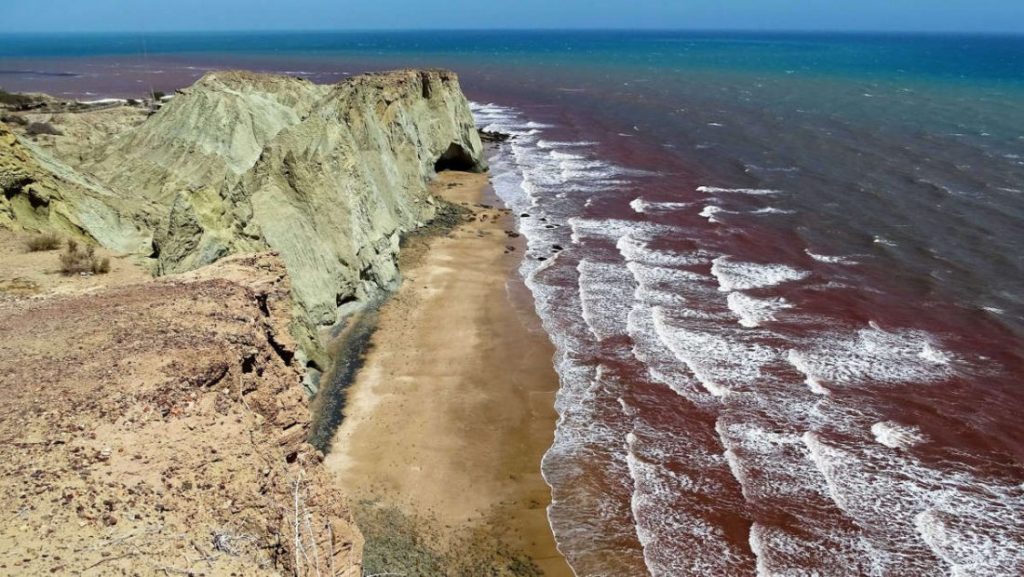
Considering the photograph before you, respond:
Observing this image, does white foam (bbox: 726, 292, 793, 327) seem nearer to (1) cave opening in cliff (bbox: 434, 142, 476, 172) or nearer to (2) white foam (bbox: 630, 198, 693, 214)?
(2) white foam (bbox: 630, 198, 693, 214)

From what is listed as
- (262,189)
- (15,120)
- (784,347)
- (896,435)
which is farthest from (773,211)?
(15,120)

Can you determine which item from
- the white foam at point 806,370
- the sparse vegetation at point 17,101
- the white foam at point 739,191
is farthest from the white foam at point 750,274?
the sparse vegetation at point 17,101

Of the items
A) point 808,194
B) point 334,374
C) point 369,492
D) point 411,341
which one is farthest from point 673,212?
point 369,492

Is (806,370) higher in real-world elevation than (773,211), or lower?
lower

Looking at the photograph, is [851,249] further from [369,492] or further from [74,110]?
[74,110]

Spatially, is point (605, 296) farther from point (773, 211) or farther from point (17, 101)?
point (17, 101)

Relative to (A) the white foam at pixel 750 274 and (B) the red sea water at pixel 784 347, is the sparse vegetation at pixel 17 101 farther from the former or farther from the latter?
(A) the white foam at pixel 750 274
